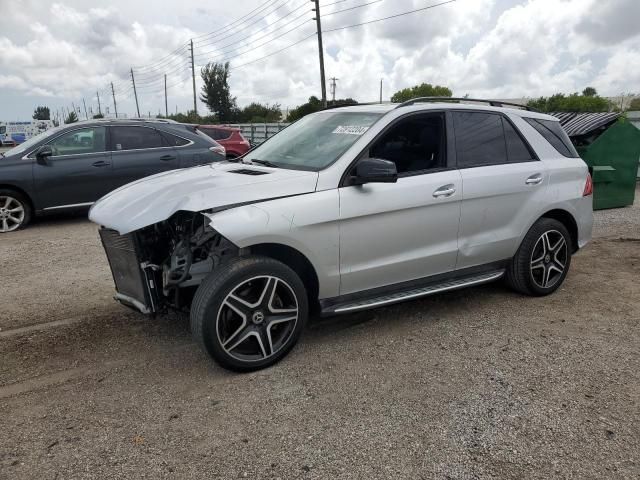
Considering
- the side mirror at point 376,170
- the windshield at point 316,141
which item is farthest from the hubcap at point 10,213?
the side mirror at point 376,170

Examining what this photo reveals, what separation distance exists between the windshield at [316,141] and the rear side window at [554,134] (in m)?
1.77

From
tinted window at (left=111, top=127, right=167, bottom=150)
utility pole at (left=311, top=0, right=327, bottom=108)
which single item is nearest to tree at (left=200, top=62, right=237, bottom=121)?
utility pole at (left=311, top=0, right=327, bottom=108)

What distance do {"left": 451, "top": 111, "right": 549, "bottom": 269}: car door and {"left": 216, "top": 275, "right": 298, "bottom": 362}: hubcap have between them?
1.58 metres

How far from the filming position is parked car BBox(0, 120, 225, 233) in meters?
7.88

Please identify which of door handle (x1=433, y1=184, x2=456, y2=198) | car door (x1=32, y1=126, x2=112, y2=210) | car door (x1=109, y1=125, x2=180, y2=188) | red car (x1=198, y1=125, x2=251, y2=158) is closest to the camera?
door handle (x1=433, y1=184, x2=456, y2=198)

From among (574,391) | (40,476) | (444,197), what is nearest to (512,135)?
(444,197)

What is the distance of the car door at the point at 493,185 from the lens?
4203 mm

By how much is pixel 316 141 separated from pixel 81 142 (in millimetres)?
5663

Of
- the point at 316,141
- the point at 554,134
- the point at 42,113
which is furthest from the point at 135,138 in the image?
the point at 42,113

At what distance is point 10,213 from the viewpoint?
7.89 m

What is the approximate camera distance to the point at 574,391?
3.19m

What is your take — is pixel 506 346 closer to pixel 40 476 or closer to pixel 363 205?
pixel 363 205

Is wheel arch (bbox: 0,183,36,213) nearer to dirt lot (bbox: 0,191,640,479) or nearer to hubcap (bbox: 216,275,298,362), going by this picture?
dirt lot (bbox: 0,191,640,479)

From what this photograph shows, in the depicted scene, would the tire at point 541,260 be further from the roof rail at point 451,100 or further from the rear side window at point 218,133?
the rear side window at point 218,133
